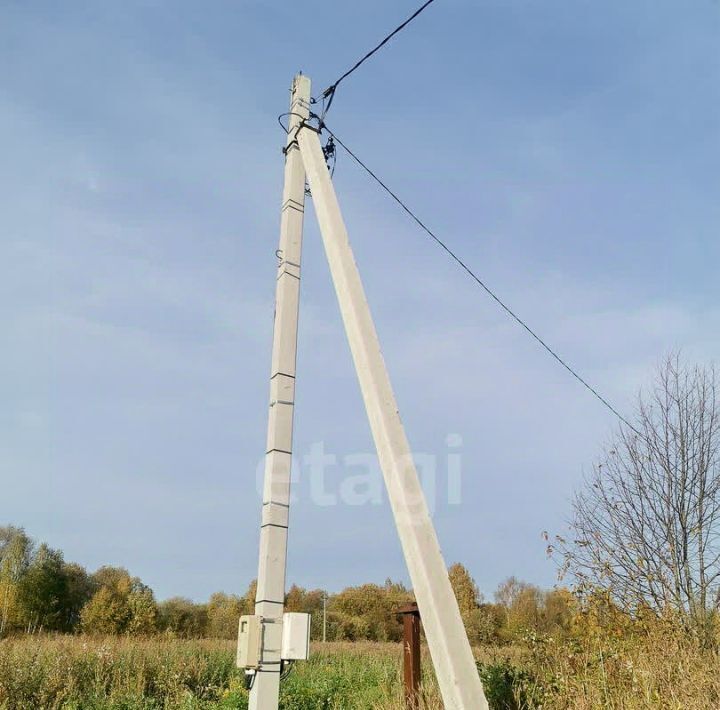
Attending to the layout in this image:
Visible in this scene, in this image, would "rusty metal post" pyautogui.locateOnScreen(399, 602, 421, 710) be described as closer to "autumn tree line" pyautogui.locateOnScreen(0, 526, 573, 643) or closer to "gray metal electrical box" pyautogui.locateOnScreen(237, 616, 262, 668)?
"gray metal electrical box" pyautogui.locateOnScreen(237, 616, 262, 668)

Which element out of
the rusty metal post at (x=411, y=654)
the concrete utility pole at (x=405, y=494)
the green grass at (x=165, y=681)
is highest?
the concrete utility pole at (x=405, y=494)

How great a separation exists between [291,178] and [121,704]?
6.87 metres

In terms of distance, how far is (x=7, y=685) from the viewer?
8.11 meters

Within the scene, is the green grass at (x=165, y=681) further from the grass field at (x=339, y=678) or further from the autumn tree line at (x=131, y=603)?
the autumn tree line at (x=131, y=603)

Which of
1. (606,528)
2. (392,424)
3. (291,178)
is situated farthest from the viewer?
(606,528)

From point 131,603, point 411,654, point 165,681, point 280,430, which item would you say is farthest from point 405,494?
point 131,603

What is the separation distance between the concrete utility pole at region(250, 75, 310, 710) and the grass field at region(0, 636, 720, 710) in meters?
2.68

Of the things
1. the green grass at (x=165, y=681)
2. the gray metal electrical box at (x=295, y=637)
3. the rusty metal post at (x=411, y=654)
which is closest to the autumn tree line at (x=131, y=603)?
the green grass at (x=165, y=681)

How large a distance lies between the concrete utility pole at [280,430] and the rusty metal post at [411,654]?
3.06 meters

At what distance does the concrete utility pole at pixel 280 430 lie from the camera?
3.88 metres

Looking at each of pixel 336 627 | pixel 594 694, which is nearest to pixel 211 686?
pixel 594 694

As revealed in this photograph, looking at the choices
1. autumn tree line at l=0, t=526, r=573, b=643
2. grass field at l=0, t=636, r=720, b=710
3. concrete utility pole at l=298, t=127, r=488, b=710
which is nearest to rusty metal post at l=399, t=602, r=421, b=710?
grass field at l=0, t=636, r=720, b=710

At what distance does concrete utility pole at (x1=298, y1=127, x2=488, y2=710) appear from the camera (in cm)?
305

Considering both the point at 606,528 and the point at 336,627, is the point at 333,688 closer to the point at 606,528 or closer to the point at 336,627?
the point at 606,528
